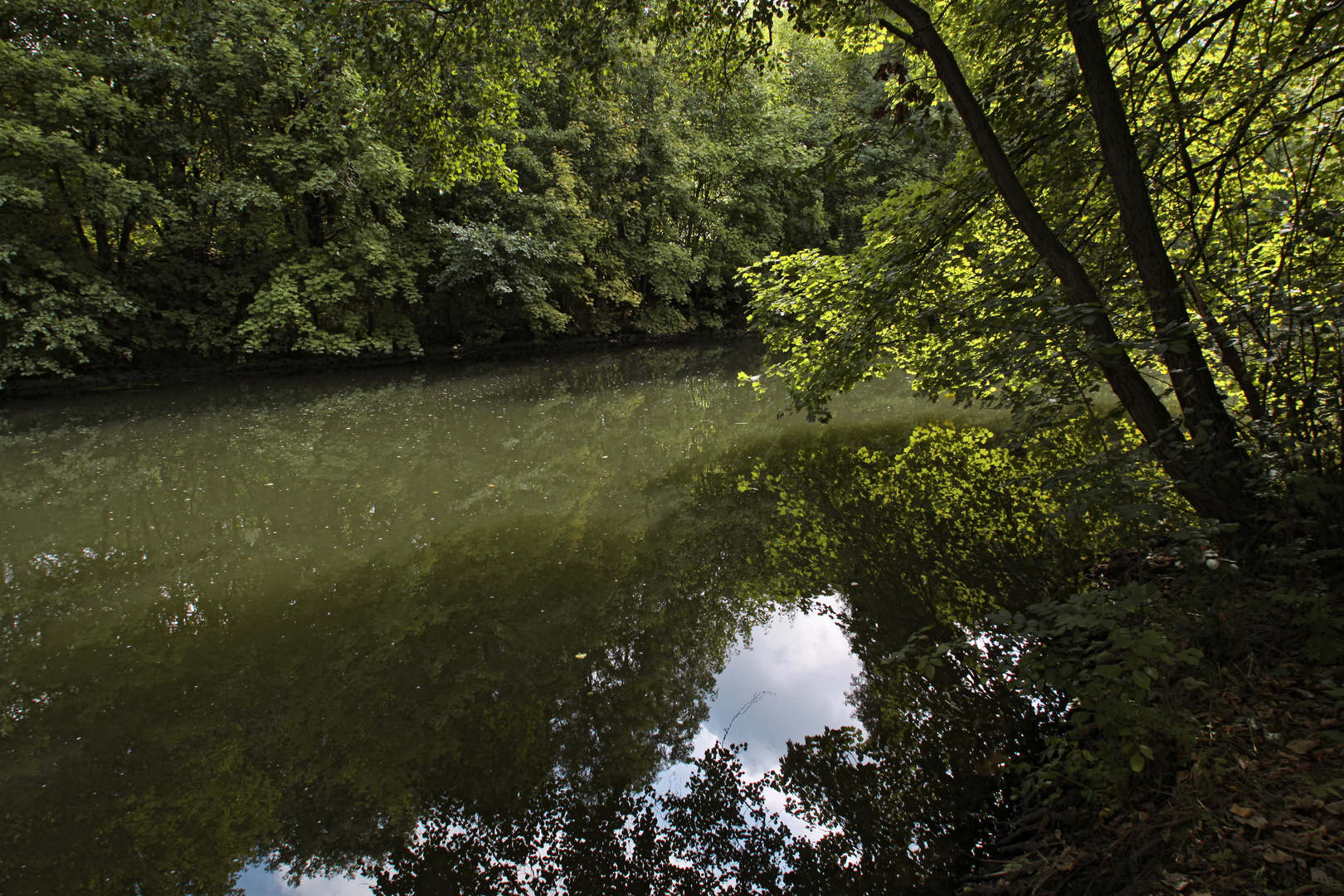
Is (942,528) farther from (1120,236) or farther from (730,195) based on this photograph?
(730,195)

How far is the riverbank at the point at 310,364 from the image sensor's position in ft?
47.3

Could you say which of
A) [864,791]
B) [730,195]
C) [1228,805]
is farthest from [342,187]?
[1228,805]

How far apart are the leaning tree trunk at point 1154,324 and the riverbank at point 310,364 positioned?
43.7 feet

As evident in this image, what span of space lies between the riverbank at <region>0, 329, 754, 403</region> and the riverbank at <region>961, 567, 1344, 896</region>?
14.3 meters

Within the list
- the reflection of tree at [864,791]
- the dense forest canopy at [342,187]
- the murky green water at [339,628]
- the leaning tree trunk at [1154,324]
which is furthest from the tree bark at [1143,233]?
the murky green water at [339,628]

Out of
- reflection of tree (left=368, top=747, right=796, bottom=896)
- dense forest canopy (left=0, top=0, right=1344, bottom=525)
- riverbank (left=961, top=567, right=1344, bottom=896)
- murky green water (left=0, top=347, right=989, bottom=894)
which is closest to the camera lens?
riverbank (left=961, top=567, right=1344, bottom=896)

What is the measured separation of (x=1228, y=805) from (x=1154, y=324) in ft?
6.88

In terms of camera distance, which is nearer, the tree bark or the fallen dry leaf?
the fallen dry leaf

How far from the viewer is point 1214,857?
2.01 m

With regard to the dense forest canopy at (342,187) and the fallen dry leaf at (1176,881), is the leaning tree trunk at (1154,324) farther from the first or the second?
the dense forest canopy at (342,187)

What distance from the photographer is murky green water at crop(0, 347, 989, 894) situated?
330cm

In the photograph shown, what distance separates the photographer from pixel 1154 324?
318cm

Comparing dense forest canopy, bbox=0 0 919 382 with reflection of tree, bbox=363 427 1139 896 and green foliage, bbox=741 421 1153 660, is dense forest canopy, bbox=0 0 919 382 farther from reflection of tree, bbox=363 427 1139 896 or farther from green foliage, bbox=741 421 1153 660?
reflection of tree, bbox=363 427 1139 896

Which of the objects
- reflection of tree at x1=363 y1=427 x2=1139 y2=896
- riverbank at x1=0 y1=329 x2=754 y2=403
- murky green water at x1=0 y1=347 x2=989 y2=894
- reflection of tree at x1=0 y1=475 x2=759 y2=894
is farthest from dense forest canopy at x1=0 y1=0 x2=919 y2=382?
reflection of tree at x1=363 y1=427 x2=1139 y2=896
